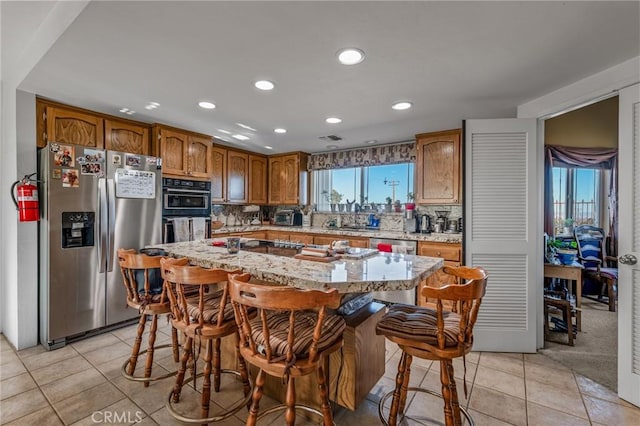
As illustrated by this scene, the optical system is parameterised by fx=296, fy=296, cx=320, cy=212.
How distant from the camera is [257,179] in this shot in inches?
207

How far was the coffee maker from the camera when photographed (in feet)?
13.4

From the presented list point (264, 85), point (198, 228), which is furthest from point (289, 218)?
point (264, 85)

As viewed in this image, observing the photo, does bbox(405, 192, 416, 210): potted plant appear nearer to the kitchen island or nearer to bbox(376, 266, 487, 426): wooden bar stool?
the kitchen island

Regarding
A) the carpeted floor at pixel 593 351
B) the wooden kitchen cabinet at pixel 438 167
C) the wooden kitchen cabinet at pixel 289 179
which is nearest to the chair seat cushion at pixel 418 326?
the carpeted floor at pixel 593 351

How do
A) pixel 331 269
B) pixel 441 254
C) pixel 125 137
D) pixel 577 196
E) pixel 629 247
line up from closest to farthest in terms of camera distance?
pixel 331 269 < pixel 629 247 < pixel 125 137 < pixel 441 254 < pixel 577 196

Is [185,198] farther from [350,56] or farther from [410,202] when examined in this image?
[410,202]

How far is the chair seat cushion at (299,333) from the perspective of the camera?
51.6 inches

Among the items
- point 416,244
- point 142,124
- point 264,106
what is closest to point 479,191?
point 416,244

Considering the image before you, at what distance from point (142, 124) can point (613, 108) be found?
240 inches

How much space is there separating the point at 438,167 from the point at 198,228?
314 centimetres

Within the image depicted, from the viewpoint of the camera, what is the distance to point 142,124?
3449mm

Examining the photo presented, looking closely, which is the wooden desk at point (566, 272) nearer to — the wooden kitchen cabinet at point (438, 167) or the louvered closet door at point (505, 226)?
the louvered closet door at point (505, 226)

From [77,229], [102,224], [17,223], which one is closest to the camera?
[17,223]

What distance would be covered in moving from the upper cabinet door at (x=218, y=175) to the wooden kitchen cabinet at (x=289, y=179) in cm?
98
